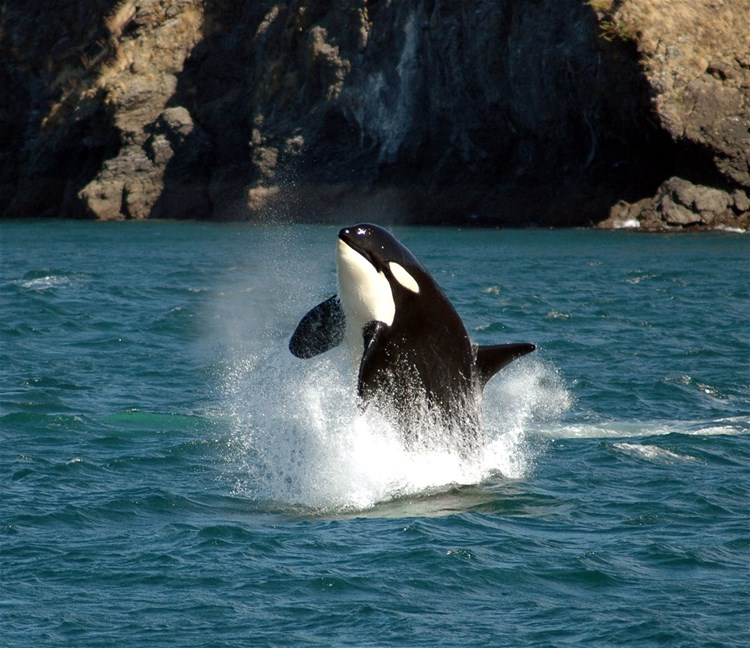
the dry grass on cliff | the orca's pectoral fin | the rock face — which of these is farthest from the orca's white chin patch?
the dry grass on cliff

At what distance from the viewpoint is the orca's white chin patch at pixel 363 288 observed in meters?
12.5

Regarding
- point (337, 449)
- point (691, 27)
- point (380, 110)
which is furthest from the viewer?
point (380, 110)

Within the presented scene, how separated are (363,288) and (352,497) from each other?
6.29 feet

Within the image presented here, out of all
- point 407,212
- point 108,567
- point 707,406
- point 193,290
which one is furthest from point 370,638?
point 407,212

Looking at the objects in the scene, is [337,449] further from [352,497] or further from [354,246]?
[354,246]

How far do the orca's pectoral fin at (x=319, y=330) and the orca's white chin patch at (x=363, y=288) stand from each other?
34 centimetres

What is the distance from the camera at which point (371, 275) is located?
12555 millimetres

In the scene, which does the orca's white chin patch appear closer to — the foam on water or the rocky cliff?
the foam on water

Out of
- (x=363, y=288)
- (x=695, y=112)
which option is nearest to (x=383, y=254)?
(x=363, y=288)

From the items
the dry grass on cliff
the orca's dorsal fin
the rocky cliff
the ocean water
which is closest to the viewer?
the ocean water

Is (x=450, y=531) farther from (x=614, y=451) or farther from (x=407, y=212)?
(x=407, y=212)

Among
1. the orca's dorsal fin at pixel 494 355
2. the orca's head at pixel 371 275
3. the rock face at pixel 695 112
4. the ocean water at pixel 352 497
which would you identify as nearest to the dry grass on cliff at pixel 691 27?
the rock face at pixel 695 112

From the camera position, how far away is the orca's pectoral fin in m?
13.0

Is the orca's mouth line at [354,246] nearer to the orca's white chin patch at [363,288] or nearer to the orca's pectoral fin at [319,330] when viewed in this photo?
the orca's white chin patch at [363,288]
